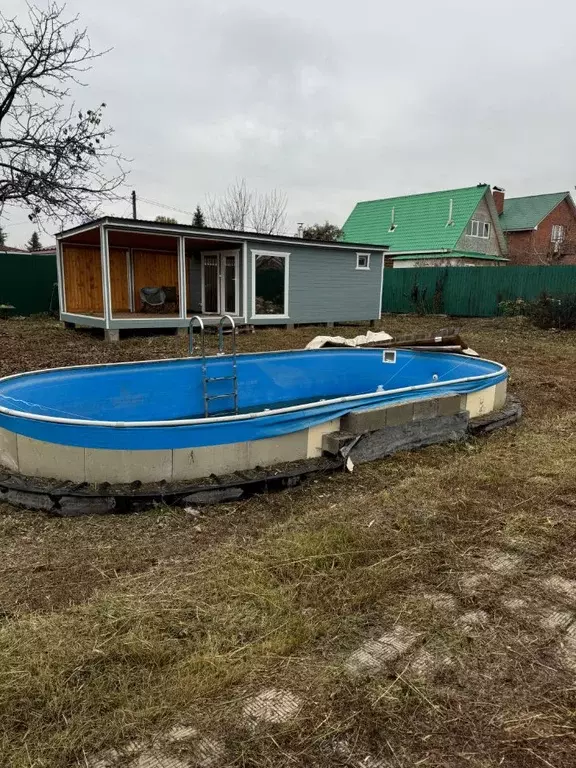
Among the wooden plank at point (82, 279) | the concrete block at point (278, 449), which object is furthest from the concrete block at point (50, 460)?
the wooden plank at point (82, 279)

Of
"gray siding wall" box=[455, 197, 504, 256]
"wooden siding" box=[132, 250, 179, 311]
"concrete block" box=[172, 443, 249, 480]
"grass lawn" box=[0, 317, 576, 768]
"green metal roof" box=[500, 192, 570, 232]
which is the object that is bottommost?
"grass lawn" box=[0, 317, 576, 768]

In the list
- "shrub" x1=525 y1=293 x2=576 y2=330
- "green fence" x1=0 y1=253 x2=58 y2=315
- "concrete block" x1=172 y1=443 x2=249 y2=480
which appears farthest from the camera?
"green fence" x1=0 y1=253 x2=58 y2=315

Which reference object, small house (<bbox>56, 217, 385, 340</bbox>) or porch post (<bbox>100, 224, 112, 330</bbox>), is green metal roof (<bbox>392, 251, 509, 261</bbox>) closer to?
small house (<bbox>56, 217, 385, 340</bbox>)

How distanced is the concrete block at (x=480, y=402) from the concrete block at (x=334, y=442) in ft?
5.79

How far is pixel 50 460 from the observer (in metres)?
3.65

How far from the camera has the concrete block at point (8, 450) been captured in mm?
3775

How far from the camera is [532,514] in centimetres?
321

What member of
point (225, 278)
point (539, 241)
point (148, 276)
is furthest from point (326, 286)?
point (539, 241)

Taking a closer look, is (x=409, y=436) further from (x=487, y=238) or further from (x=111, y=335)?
(x=487, y=238)

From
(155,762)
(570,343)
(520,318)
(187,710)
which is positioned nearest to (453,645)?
(187,710)

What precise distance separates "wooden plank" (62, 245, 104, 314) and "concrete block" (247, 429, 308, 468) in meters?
10.7

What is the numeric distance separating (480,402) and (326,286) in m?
9.03

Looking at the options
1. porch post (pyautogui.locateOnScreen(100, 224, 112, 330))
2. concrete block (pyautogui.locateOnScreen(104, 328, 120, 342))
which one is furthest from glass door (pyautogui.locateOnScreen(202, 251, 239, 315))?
porch post (pyautogui.locateOnScreen(100, 224, 112, 330))

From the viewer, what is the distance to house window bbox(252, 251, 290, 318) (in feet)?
42.7
